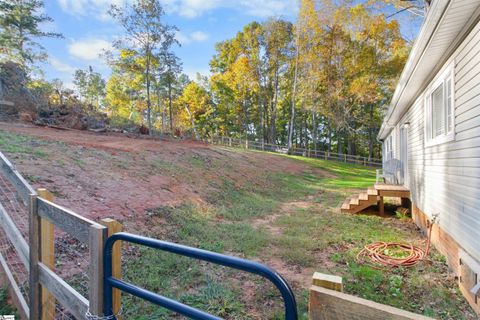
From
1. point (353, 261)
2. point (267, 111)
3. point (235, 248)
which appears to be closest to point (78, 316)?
point (235, 248)

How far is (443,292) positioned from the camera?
3459 mm

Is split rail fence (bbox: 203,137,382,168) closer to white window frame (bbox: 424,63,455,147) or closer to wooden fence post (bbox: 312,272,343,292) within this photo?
white window frame (bbox: 424,63,455,147)

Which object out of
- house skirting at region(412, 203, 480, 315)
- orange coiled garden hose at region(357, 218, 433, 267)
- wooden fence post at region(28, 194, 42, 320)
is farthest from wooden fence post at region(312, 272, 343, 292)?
orange coiled garden hose at region(357, 218, 433, 267)

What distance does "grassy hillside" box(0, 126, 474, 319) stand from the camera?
3309mm

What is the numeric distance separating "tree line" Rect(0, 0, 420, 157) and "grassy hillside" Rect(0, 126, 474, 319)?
10.1 m

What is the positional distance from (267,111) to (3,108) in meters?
24.3

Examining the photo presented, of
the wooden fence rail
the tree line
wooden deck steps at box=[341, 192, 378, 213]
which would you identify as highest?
the tree line

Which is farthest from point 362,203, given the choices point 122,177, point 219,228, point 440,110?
point 122,177

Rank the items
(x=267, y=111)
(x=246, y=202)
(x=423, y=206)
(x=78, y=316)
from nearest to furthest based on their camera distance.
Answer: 1. (x=78, y=316)
2. (x=423, y=206)
3. (x=246, y=202)
4. (x=267, y=111)

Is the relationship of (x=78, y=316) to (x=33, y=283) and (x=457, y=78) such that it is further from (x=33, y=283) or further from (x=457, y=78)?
(x=457, y=78)

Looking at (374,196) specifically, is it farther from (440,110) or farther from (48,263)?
(48,263)

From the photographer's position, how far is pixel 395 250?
4.87 meters

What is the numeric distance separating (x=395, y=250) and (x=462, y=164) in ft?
6.53

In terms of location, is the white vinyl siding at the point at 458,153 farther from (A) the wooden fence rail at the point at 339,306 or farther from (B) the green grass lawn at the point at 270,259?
(A) the wooden fence rail at the point at 339,306
